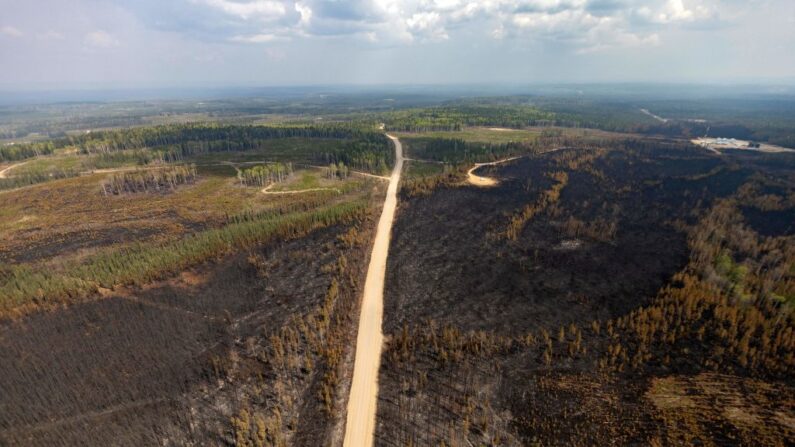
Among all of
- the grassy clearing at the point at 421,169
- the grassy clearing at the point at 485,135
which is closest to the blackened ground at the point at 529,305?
the grassy clearing at the point at 421,169

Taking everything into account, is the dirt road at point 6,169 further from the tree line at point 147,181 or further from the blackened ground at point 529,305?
the blackened ground at point 529,305

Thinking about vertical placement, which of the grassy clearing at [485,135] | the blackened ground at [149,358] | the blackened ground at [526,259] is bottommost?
the blackened ground at [149,358]

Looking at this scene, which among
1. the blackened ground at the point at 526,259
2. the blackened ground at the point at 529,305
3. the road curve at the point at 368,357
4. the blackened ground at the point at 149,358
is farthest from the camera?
the blackened ground at the point at 526,259

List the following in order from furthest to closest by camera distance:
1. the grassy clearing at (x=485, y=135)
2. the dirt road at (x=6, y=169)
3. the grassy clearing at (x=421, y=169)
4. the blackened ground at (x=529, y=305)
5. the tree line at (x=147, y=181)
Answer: the grassy clearing at (x=485, y=135) → the dirt road at (x=6, y=169) → the grassy clearing at (x=421, y=169) → the tree line at (x=147, y=181) → the blackened ground at (x=529, y=305)

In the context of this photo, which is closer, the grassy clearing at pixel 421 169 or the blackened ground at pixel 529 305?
the blackened ground at pixel 529 305

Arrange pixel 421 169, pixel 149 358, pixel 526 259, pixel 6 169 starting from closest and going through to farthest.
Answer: pixel 149 358, pixel 526 259, pixel 421 169, pixel 6 169

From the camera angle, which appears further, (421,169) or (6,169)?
(6,169)

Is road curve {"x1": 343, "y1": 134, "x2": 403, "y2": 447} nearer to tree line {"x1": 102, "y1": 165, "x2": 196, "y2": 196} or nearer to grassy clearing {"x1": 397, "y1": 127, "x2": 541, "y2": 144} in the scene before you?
tree line {"x1": 102, "y1": 165, "x2": 196, "y2": 196}

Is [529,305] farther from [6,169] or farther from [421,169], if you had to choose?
[6,169]

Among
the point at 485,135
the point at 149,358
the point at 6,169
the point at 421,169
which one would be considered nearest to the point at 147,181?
the point at 6,169
